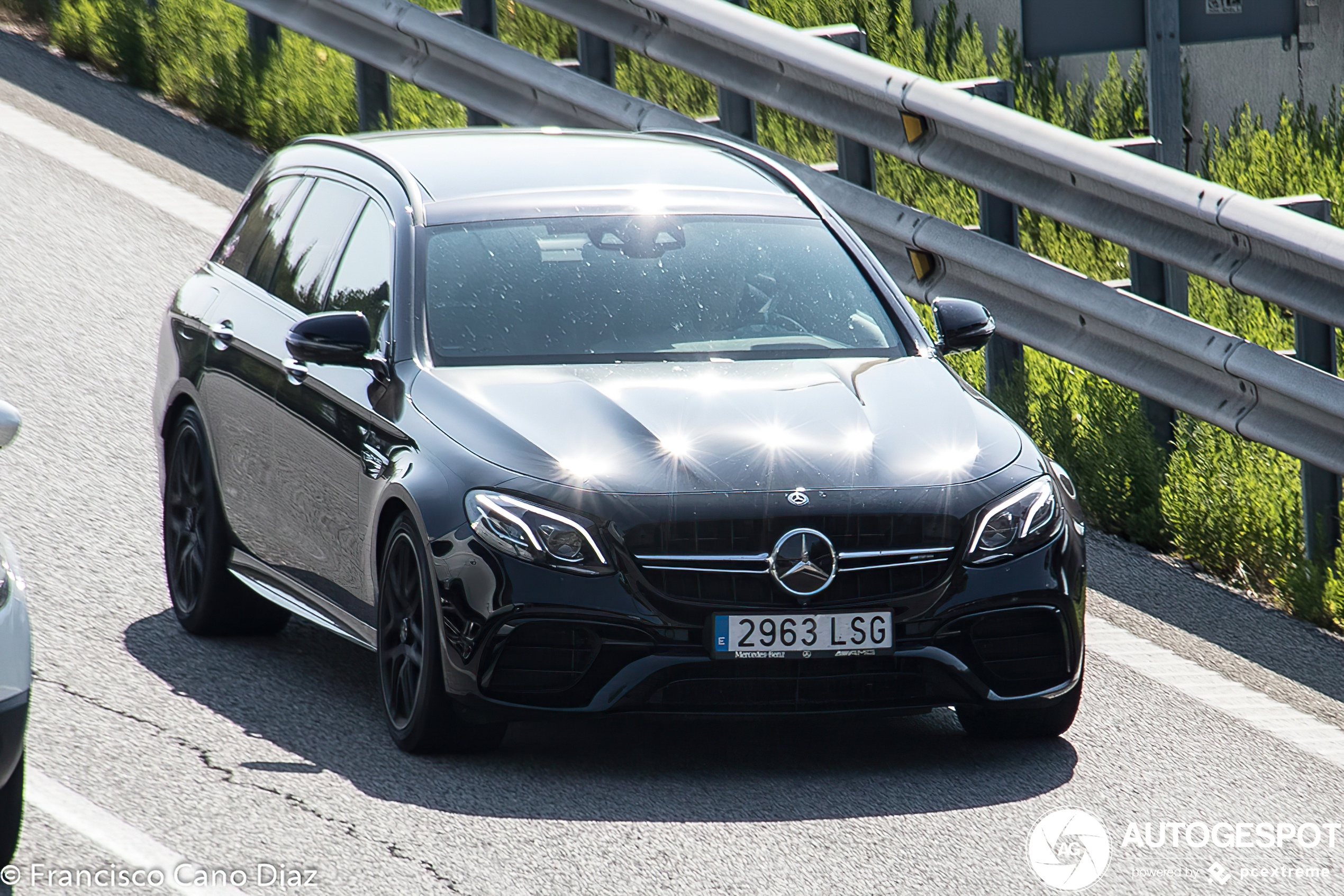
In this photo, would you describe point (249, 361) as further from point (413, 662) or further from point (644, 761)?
point (644, 761)

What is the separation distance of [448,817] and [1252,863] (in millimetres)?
2028

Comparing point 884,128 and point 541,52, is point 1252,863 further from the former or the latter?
point 541,52

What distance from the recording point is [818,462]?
6.54 meters

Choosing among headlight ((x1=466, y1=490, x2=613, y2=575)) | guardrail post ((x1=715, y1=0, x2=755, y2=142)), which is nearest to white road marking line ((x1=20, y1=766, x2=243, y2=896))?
headlight ((x1=466, y1=490, x2=613, y2=575))

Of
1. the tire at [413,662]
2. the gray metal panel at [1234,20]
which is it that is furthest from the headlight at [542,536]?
the gray metal panel at [1234,20]

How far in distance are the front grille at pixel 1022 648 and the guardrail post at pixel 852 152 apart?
158 inches

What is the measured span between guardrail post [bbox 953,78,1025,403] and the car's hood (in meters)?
2.65

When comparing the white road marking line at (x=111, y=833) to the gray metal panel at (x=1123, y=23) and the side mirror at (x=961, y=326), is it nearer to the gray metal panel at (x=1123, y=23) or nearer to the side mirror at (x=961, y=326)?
the side mirror at (x=961, y=326)

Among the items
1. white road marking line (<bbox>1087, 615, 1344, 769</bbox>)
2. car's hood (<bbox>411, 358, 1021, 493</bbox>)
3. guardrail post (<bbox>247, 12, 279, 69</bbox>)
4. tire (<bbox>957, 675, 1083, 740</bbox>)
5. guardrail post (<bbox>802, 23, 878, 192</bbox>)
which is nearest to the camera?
car's hood (<bbox>411, 358, 1021, 493</bbox>)

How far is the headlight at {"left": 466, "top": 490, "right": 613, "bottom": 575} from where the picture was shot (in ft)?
20.7

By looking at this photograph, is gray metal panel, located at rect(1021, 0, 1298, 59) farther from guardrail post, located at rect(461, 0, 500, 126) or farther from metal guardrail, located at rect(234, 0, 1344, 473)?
guardrail post, located at rect(461, 0, 500, 126)

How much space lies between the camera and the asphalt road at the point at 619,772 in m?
5.70

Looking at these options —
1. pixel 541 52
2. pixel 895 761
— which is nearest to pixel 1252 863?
pixel 895 761

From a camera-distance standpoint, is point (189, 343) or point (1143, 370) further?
point (1143, 370)
